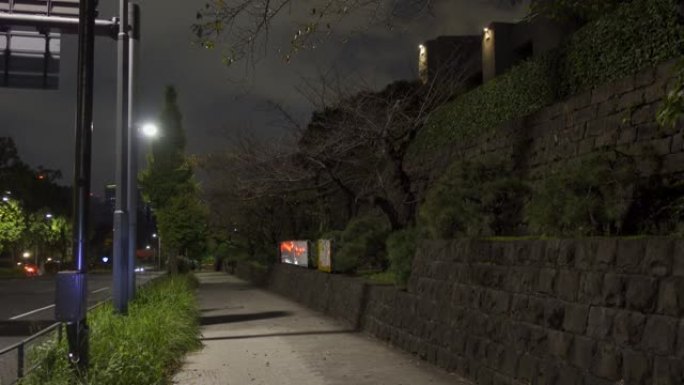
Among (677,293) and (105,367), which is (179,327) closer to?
(105,367)

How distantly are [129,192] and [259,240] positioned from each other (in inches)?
1126

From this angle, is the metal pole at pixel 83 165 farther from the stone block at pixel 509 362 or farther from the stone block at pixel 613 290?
the stone block at pixel 613 290

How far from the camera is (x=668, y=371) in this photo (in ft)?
18.3

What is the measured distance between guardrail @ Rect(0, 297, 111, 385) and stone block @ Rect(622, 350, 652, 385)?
547cm

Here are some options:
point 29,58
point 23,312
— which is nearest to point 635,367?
point 29,58

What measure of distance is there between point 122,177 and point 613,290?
9.68 metres

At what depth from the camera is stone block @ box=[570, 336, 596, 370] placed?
6.76 meters

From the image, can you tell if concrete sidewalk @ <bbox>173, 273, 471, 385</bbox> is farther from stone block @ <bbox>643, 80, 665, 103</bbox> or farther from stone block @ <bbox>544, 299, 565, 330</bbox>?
stone block @ <bbox>643, 80, 665, 103</bbox>

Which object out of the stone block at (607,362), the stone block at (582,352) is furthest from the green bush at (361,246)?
the stone block at (607,362)

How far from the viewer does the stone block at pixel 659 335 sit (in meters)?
5.61

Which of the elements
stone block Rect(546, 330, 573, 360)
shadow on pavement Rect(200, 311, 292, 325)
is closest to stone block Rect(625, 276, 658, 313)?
stone block Rect(546, 330, 573, 360)

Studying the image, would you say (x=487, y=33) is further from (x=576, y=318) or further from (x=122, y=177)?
(x=576, y=318)

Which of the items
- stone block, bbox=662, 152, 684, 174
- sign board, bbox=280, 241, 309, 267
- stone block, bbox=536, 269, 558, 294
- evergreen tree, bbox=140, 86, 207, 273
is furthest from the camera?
evergreen tree, bbox=140, 86, 207, 273

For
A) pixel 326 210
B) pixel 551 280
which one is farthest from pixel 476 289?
pixel 326 210
